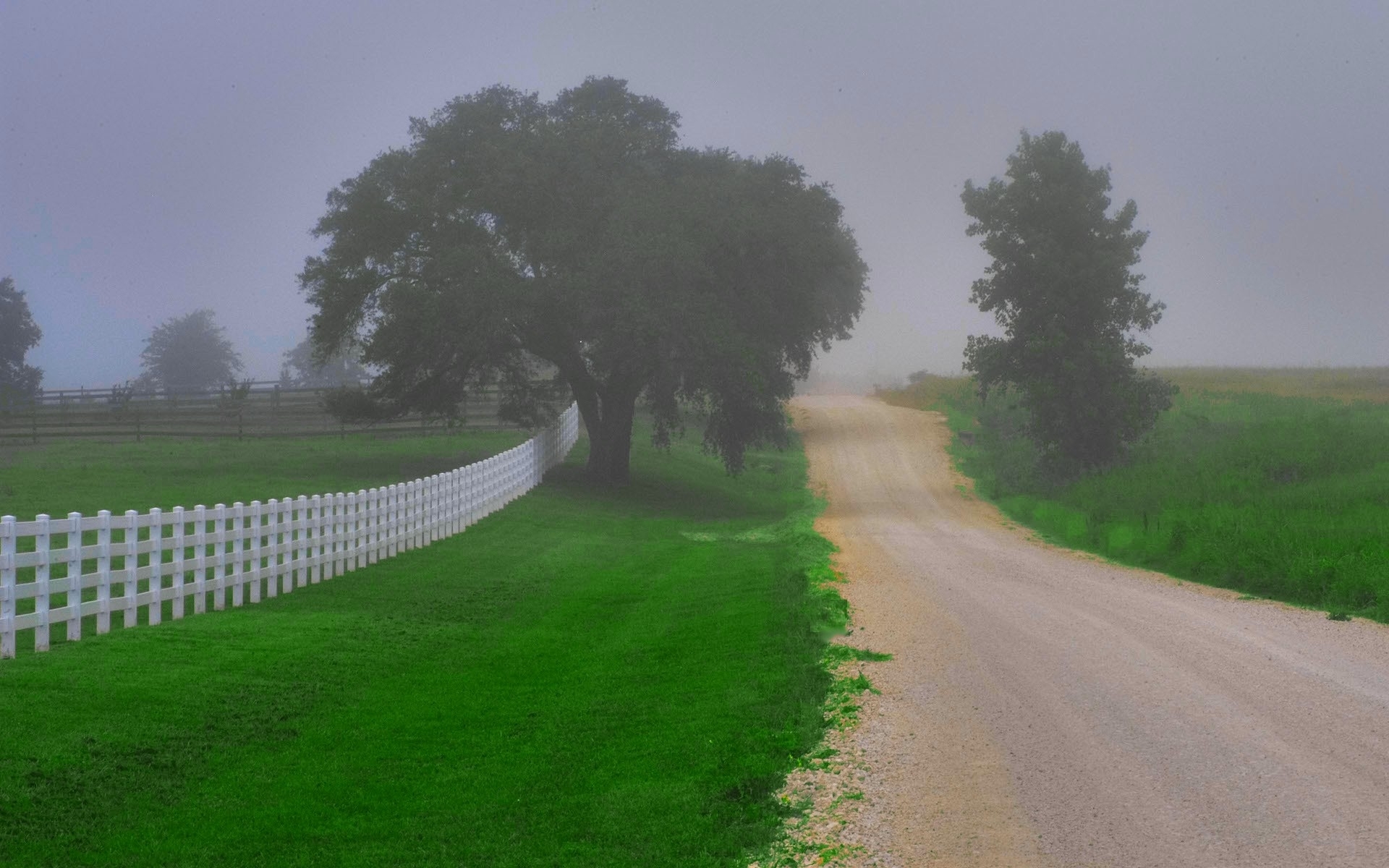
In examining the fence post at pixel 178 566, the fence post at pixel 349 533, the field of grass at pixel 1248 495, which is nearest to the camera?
the fence post at pixel 178 566

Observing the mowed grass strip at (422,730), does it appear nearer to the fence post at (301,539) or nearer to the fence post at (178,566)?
the fence post at (178,566)

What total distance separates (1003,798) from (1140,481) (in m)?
24.5

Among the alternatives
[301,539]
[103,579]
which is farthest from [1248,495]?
[103,579]

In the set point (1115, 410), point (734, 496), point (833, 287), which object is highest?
point (833, 287)

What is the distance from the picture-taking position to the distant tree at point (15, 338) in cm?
9019

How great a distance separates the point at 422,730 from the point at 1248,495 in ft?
66.6

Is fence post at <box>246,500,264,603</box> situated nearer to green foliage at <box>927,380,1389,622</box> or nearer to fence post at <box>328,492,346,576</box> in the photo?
fence post at <box>328,492,346,576</box>

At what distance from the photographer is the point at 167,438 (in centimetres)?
4688

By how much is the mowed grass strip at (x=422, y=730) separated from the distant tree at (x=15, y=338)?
286ft

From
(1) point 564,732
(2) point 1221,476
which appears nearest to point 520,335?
(2) point 1221,476

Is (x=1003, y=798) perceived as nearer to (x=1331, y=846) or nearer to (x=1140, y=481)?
(x=1331, y=846)

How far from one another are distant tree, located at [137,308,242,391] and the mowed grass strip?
13018 cm

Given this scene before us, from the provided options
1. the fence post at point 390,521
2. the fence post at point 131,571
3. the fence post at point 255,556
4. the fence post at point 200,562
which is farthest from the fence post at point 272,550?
the fence post at point 390,521

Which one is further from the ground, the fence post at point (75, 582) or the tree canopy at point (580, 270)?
the tree canopy at point (580, 270)
